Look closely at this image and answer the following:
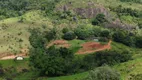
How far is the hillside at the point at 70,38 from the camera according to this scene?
310 ft

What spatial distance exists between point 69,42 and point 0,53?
22987 mm

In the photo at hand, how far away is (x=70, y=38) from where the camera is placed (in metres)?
120

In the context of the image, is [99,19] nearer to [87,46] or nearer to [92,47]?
[92,47]

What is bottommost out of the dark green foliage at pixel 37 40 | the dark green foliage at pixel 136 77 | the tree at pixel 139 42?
the tree at pixel 139 42

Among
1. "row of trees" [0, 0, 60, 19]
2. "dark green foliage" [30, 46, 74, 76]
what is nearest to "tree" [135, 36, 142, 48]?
"dark green foliage" [30, 46, 74, 76]

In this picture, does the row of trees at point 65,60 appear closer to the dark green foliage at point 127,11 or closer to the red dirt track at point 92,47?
the red dirt track at point 92,47

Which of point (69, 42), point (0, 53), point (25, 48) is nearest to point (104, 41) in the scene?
point (69, 42)

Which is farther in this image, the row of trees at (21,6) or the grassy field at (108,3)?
the row of trees at (21,6)

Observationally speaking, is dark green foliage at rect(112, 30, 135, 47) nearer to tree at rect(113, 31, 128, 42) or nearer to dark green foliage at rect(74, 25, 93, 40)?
tree at rect(113, 31, 128, 42)

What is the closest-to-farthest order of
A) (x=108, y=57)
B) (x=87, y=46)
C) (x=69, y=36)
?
(x=108, y=57), (x=87, y=46), (x=69, y=36)

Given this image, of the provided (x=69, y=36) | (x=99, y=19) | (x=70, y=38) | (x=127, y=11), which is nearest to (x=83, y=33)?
(x=70, y=38)

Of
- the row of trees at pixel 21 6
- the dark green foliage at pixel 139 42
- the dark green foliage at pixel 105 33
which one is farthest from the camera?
the row of trees at pixel 21 6

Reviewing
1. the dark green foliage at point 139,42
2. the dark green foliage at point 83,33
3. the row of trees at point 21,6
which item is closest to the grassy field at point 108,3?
the row of trees at point 21,6

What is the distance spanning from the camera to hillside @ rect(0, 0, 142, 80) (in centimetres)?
9450
